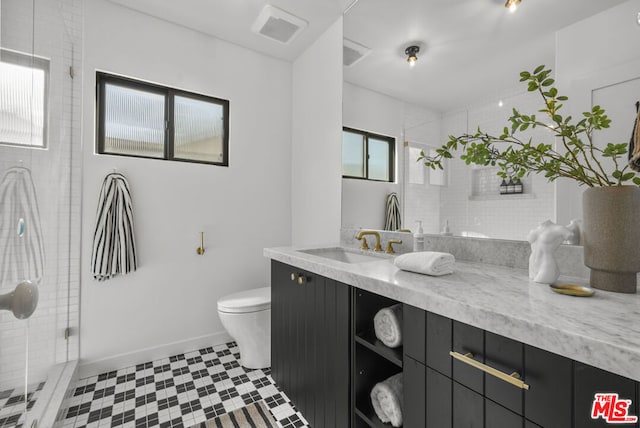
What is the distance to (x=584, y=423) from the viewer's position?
0.51 meters

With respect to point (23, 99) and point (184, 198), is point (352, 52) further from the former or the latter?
point (23, 99)

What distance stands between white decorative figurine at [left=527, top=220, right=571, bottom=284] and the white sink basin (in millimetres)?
791

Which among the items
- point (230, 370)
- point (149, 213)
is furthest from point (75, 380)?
point (149, 213)

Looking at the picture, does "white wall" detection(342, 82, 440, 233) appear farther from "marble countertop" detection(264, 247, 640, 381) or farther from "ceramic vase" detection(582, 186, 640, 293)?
"ceramic vase" detection(582, 186, 640, 293)

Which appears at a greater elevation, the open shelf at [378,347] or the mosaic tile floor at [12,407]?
the open shelf at [378,347]

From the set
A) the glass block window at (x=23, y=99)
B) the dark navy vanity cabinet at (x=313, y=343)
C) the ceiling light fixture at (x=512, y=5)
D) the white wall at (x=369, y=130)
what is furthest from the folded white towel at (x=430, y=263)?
the glass block window at (x=23, y=99)

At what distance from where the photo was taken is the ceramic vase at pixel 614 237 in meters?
0.73

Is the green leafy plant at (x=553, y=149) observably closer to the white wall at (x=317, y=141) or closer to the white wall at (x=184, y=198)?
the white wall at (x=317, y=141)

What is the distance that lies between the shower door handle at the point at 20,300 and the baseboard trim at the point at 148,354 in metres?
1.23

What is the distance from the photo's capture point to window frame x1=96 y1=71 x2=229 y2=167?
78.1 inches

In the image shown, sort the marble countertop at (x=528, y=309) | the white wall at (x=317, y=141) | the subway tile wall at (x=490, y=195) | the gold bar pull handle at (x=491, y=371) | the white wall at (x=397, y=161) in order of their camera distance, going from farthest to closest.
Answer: the white wall at (x=317, y=141)
the white wall at (x=397, y=161)
the subway tile wall at (x=490, y=195)
the gold bar pull handle at (x=491, y=371)
the marble countertop at (x=528, y=309)

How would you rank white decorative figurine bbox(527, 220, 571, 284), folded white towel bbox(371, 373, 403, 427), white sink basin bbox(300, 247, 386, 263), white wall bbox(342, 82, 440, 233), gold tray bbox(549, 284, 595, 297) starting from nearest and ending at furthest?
gold tray bbox(549, 284, 595, 297)
white decorative figurine bbox(527, 220, 571, 284)
folded white towel bbox(371, 373, 403, 427)
white wall bbox(342, 82, 440, 233)
white sink basin bbox(300, 247, 386, 263)

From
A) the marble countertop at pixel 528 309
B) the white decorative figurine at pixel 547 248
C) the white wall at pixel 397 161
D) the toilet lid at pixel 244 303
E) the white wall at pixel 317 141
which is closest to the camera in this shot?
the marble countertop at pixel 528 309

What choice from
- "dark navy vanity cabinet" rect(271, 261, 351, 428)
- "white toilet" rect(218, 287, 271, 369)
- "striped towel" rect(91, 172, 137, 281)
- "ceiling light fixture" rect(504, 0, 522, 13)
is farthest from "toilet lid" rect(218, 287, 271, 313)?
"ceiling light fixture" rect(504, 0, 522, 13)
